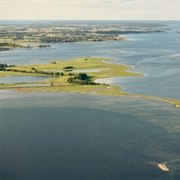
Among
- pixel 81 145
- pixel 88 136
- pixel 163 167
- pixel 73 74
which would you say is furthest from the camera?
pixel 73 74

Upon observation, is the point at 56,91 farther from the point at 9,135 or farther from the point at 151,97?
the point at 9,135

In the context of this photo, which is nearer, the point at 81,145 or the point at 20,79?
the point at 81,145

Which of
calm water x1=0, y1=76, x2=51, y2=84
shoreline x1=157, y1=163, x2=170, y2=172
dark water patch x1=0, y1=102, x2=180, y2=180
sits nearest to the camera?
dark water patch x1=0, y1=102, x2=180, y2=180

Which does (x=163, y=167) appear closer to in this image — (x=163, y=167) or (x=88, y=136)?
(x=163, y=167)

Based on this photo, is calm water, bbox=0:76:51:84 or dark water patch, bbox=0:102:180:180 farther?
calm water, bbox=0:76:51:84

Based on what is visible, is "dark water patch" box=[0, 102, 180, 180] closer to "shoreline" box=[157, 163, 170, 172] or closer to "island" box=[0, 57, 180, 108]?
"shoreline" box=[157, 163, 170, 172]

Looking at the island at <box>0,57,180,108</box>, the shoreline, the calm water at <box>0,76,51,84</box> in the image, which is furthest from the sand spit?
the calm water at <box>0,76,51,84</box>

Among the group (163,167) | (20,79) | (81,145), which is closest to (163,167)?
(163,167)

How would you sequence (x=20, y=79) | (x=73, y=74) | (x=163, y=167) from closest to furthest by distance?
(x=163, y=167)
(x=20, y=79)
(x=73, y=74)
